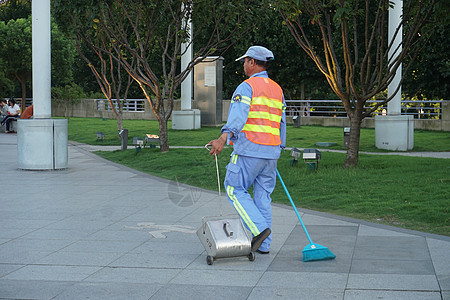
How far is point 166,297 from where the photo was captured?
16.8 ft

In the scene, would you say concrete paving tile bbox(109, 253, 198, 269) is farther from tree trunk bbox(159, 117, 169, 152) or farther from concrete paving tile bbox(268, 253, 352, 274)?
tree trunk bbox(159, 117, 169, 152)

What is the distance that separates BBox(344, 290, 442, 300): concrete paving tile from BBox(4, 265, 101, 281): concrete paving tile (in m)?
2.17

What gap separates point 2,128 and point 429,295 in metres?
28.1

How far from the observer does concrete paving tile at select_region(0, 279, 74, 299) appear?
5164 millimetres

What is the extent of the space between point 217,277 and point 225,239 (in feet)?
1.65

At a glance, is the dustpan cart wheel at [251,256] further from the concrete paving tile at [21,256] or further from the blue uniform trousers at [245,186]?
the concrete paving tile at [21,256]

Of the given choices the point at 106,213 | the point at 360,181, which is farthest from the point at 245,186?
the point at 360,181

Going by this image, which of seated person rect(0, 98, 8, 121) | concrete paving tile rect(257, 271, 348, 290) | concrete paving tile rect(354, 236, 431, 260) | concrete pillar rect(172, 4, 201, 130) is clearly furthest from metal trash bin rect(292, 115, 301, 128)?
concrete paving tile rect(257, 271, 348, 290)

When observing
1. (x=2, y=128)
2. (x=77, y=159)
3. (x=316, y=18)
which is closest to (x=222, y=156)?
(x=77, y=159)

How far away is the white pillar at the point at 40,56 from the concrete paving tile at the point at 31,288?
9.13 metres

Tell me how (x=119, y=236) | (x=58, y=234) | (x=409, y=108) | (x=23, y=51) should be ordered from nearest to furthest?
(x=119, y=236)
(x=58, y=234)
(x=409, y=108)
(x=23, y=51)

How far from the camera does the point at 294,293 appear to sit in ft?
17.0

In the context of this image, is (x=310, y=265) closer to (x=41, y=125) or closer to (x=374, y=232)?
(x=374, y=232)

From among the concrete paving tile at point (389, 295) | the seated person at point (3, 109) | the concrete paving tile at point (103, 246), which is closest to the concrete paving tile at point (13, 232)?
the concrete paving tile at point (103, 246)
